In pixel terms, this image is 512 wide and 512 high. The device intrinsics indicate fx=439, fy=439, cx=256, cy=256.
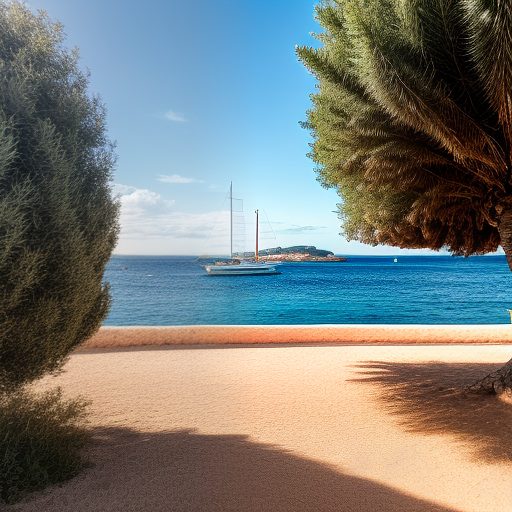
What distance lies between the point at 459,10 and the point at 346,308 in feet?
163

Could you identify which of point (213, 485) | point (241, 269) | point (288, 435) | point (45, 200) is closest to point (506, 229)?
point (288, 435)

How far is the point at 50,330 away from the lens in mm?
4324

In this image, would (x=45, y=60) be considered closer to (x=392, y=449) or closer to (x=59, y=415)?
(x=59, y=415)

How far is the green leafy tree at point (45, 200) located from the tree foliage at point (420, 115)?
2871mm

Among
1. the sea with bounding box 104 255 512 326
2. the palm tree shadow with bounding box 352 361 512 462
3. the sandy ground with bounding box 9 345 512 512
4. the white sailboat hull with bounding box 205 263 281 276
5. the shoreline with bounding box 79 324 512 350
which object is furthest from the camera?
the white sailboat hull with bounding box 205 263 281 276

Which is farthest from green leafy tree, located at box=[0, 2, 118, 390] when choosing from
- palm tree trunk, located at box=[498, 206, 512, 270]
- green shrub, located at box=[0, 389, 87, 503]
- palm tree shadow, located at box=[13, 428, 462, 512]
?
palm tree trunk, located at box=[498, 206, 512, 270]

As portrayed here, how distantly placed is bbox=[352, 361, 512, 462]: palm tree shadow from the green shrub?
409cm

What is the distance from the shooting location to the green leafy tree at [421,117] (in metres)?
4.51

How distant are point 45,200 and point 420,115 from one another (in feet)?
12.9

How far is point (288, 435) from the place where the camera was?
5418 millimetres

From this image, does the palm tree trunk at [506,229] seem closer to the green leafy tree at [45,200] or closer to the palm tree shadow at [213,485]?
the palm tree shadow at [213,485]

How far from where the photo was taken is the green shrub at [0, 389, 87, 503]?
407 cm

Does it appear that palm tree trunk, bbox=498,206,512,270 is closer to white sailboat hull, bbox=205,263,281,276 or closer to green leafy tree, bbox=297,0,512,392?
green leafy tree, bbox=297,0,512,392

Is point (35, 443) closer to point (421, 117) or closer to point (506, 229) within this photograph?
point (421, 117)
